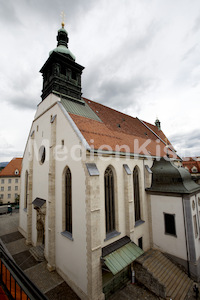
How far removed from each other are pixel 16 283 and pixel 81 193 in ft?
21.2

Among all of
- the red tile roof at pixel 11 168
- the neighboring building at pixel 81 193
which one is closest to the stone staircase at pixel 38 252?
the neighboring building at pixel 81 193

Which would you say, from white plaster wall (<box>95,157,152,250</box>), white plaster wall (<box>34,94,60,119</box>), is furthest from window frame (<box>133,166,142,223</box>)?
white plaster wall (<box>34,94,60,119</box>)

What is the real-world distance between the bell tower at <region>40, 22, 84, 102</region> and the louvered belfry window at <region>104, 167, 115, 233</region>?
Answer: 848 cm

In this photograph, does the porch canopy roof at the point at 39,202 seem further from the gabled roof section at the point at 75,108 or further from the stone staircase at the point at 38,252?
the gabled roof section at the point at 75,108

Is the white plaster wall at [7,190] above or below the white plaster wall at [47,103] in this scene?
below

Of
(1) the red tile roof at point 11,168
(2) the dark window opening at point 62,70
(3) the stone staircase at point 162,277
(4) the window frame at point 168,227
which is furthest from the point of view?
(1) the red tile roof at point 11,168

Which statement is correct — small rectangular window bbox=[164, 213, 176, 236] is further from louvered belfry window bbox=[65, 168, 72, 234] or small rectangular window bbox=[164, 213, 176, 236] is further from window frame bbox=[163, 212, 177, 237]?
louvered belfry window bbox=[65, 168, 72, 234]

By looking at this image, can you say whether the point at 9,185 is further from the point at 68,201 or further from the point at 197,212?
the point at 197,212

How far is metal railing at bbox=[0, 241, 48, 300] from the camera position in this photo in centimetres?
222

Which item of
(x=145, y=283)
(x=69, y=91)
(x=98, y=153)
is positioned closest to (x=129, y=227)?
(x=145, y=283)

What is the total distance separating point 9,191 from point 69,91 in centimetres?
3276

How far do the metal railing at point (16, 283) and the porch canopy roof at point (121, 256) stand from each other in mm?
6685

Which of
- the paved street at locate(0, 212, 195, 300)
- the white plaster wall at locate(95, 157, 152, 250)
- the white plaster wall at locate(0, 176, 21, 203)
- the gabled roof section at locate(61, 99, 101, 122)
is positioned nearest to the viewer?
the paved street at locate(0, 212, 195, 300)

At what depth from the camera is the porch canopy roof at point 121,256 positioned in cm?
→ 855
